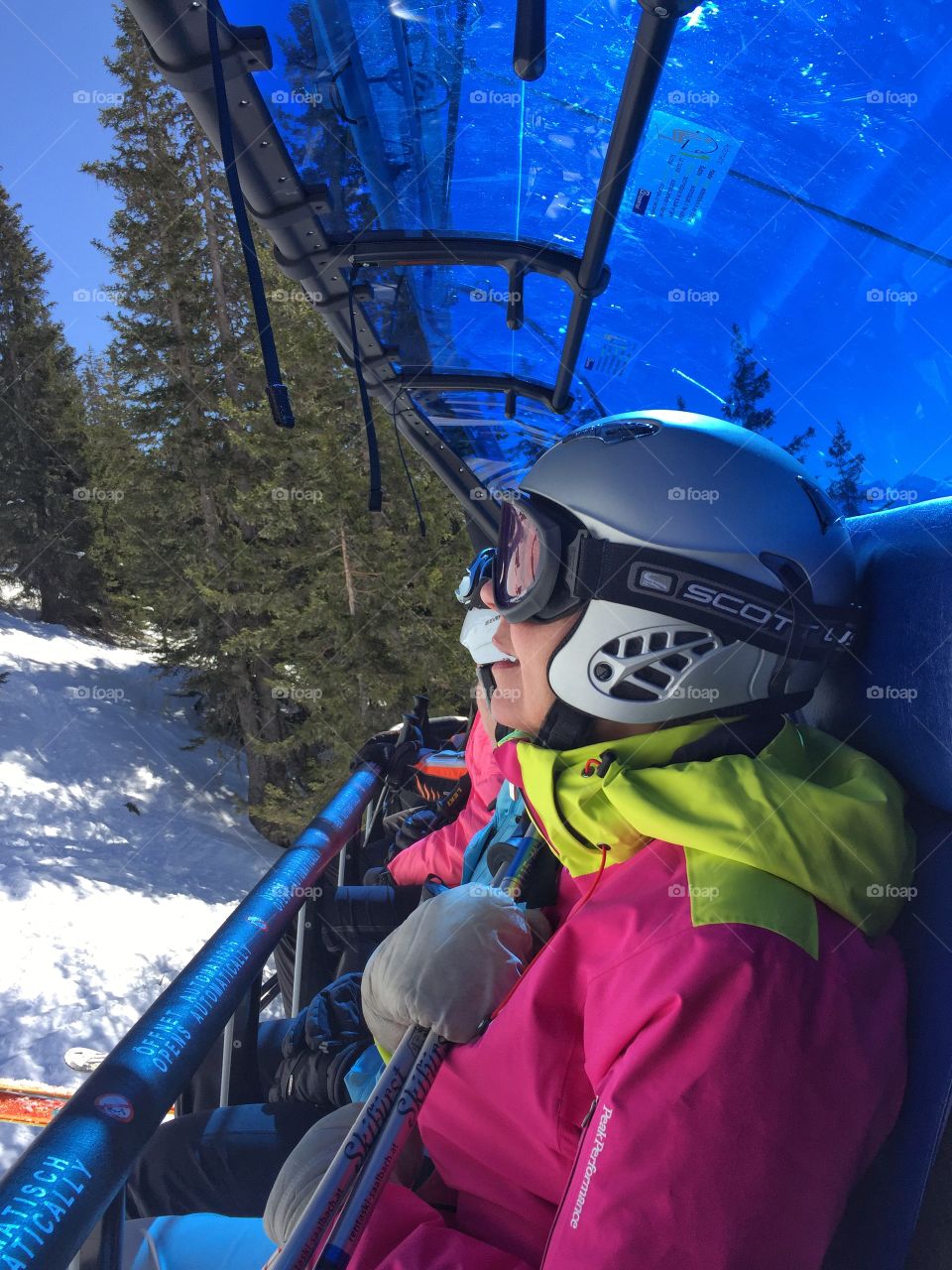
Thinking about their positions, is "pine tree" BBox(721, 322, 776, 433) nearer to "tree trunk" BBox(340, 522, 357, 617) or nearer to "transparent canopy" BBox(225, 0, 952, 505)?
"transparent canopy" BBox(225, 0, 952, 505)

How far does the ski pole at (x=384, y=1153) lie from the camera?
107 centimetres

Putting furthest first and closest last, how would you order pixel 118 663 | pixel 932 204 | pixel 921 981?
pixel 118 663 < pixel 932 204 < pixel 921 981

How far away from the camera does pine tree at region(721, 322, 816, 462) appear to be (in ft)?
8.21

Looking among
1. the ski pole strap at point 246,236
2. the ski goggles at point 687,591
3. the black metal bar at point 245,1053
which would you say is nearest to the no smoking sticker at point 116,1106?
the black metal bar at point 245,1053

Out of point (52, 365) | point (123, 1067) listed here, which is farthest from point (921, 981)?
point (52, 365)

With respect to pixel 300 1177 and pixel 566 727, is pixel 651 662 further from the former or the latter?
pixel 300 1177

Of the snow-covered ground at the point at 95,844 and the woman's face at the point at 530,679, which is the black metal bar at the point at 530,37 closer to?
the woman's face at the point at 530,679

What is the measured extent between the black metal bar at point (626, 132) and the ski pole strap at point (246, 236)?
3.36 ft

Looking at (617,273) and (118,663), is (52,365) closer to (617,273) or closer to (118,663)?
(118,663)

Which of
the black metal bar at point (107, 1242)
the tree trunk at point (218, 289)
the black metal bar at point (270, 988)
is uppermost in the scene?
the tree trunk at point (218, 289)

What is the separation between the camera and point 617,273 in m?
2.71

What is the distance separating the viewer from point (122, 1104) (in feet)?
4.46

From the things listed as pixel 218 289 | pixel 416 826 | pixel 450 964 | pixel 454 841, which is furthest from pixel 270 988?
pixel 218 289

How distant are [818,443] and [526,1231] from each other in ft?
7.42
